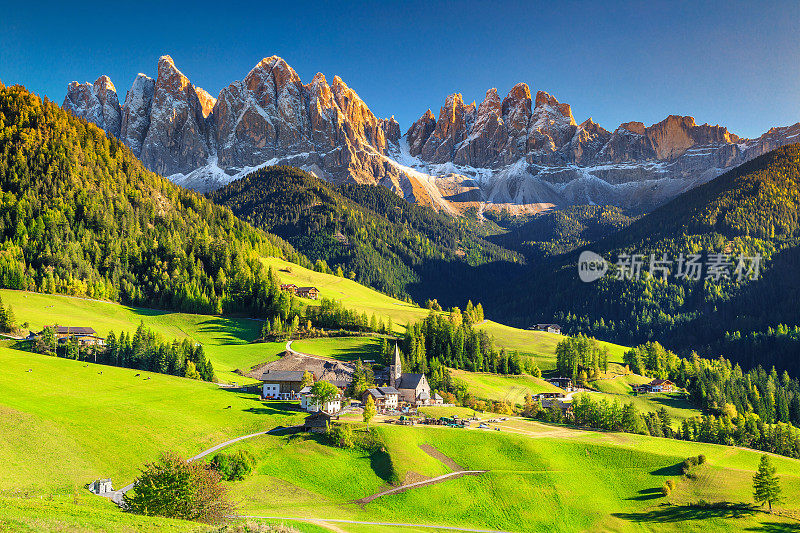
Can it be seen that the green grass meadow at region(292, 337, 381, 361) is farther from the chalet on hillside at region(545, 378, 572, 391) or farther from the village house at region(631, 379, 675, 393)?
the village house at region(631, 379, 675, 393)

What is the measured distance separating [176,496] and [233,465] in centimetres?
1920

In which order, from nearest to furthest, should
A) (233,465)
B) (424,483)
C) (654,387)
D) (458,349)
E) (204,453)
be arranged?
1. (233,465)
2. (204,453)
3. (424,483)
4. (458,349)
5. (654,387)

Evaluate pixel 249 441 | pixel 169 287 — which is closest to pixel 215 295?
pixel 169 287

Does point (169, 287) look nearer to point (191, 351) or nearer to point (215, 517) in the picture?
point (191, 351)

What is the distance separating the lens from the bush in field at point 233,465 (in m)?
68.2

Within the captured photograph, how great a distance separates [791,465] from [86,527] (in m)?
95.5

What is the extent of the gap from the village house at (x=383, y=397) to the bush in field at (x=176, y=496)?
192 ft

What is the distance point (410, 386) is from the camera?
123m

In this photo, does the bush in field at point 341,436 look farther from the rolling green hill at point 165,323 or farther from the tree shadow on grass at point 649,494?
the rolling green hill at point 165,323

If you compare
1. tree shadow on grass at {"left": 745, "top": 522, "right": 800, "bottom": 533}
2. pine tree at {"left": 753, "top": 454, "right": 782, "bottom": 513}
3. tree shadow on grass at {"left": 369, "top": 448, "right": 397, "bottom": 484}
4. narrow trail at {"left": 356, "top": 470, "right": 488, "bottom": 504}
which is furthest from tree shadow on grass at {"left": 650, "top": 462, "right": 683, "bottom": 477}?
tree shadow on grass at {"left": 369, "top": 448, "right": 397, "bottom": 484}

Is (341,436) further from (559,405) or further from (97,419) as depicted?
(559,405)

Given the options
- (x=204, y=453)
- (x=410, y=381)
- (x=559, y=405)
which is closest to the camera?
(x=204, y=453)

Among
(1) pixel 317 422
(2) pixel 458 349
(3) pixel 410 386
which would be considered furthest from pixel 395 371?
(1) pixel 317 422

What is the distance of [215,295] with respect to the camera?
189 metres
